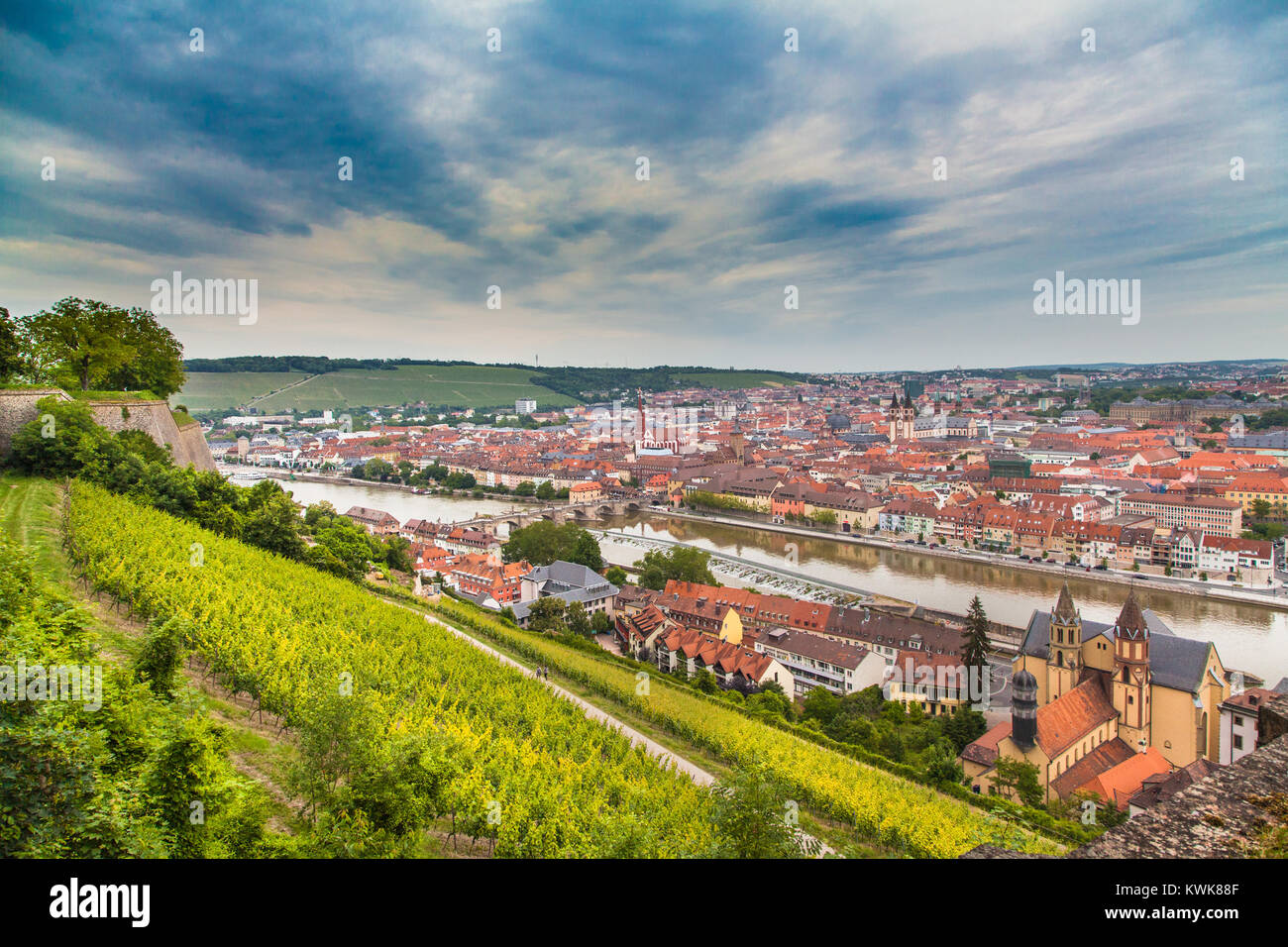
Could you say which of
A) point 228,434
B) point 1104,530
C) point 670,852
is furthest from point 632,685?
point 228,434

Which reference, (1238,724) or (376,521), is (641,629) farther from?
(376,521)

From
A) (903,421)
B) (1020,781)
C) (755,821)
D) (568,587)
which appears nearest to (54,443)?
(568,587)

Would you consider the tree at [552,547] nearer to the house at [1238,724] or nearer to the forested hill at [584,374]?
the house at [1238,724]

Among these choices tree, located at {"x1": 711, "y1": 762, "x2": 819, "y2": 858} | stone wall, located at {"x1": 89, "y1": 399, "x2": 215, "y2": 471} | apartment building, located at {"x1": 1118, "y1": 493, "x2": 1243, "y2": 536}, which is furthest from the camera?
apartment building, located at {"x1": 1118, "y1": 493, "x2": 1243, "y2": 536}

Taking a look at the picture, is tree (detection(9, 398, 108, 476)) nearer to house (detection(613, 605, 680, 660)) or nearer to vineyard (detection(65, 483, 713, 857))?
vineyard (detection(65, 483, 713, 857))
